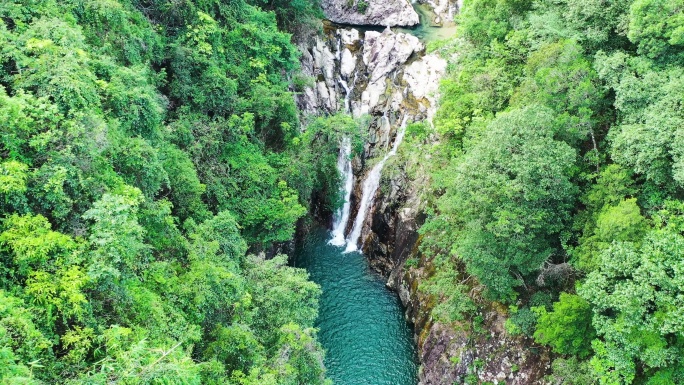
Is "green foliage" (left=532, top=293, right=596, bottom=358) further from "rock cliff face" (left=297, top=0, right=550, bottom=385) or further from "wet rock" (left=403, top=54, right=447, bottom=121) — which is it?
"wet rock" (left=403, top=54, right=447, bottom=121)

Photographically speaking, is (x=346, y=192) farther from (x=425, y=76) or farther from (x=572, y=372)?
(x=572, y=372)

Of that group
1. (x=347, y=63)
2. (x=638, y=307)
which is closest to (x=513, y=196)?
(x=638, y=307)

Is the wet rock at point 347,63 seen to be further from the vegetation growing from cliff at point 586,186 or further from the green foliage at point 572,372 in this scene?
the green foliage at point 572,372

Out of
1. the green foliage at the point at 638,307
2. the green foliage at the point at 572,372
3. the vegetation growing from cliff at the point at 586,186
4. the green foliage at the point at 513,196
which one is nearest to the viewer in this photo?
the green foliage at the point at 638,307

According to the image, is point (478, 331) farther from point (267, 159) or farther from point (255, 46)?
point (255, 46)

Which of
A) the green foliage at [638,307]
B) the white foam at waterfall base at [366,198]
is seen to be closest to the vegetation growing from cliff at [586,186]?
the green foliage at [638,307]

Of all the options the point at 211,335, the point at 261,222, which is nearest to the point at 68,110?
the point at 211,335

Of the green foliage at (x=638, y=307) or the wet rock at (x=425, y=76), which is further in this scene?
the wet rock at (x=425, y=76)
